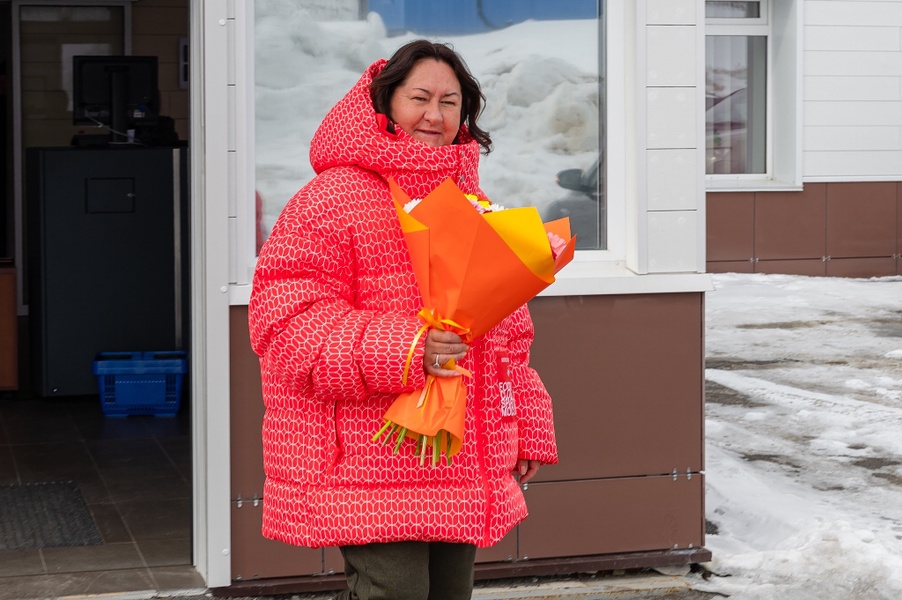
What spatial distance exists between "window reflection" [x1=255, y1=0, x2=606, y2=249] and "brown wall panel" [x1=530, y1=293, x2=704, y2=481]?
1.02 ft

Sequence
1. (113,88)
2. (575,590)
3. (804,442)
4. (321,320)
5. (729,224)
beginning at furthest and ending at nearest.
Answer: (729,224) < (113,88) < (804,442) < (575,590) < (321,320)

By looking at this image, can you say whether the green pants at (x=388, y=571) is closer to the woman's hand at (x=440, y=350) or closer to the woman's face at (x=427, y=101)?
the woman's hand at (x=440, y=350)

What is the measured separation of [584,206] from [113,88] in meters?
5.87

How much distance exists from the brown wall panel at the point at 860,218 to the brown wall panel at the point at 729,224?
886 mm

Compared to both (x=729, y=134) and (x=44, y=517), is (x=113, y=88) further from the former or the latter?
(x=729, y=134)

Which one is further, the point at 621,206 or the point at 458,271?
the point at 621,206

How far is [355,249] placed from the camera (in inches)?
105

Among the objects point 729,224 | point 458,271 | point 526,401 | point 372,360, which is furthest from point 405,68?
point 729,224

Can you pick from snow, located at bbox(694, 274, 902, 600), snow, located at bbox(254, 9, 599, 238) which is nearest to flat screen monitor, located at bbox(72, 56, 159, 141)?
snow, located at bbox(694, 274, 902, 600)

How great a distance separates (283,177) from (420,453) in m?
1.85

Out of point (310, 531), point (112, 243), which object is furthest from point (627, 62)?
point (112, 243)

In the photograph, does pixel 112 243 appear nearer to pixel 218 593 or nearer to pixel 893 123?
pixel 218 593

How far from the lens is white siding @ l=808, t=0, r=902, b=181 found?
44.4 feet

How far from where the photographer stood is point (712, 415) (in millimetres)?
7652
